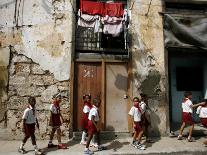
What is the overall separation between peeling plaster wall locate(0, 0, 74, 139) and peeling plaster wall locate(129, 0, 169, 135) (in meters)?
2.16

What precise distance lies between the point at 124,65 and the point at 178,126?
2966 mm

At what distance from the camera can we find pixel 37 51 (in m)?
10.2

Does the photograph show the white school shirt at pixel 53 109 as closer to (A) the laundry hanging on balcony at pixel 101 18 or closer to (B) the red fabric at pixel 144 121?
(B) the red fabric at pixel 144 121

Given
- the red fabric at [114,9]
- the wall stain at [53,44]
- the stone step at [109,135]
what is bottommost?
the stone step at [109,135]

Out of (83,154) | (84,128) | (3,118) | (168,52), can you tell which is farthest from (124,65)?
(3,118)

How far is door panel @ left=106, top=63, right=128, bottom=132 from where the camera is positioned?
10438mm

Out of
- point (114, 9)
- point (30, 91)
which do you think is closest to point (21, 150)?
point (30, 91)

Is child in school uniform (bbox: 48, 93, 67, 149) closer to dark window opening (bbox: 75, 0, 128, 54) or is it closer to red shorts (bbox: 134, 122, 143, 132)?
red shorts (bbox: 134, 122, 143, 132)

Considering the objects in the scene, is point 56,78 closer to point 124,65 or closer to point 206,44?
point 124,65

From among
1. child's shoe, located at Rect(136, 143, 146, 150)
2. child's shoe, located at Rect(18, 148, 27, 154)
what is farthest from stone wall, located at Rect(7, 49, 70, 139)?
child's shoe, located at Rect(136, 143, 146, 150)

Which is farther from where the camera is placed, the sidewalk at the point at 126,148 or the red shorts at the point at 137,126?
the red shorts at the point at 137,126

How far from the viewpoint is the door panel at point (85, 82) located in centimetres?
1026

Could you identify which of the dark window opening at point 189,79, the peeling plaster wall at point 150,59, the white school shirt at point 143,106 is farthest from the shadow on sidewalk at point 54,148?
the dark window opening at point 189,79

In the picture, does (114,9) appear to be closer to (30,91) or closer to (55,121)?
(30,91)
